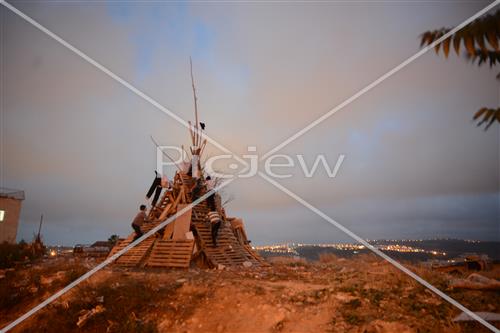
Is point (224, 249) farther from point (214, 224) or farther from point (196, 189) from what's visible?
point (196, 189)

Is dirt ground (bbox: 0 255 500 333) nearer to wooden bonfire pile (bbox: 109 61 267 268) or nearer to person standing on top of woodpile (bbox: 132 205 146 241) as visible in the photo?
wooden bonfire pile (bbox: 109 61 267 268)

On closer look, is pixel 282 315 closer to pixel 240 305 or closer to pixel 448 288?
pixel 240 305

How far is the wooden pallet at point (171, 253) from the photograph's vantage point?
1099 cm

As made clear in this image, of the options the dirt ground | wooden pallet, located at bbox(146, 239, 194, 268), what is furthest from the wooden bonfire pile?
the dirt ground

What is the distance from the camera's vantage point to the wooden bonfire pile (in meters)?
11.4

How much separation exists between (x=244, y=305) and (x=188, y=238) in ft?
20.1

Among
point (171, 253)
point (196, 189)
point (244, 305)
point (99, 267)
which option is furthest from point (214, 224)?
point (244, 305)

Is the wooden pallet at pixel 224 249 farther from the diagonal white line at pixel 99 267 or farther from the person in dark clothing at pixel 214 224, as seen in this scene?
the diagonal white line at pixel 99 267

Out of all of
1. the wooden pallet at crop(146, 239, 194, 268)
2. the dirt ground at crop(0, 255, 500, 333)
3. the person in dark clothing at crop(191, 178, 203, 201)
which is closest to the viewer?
the dirt ground at crop(0, 255, 500, 333)

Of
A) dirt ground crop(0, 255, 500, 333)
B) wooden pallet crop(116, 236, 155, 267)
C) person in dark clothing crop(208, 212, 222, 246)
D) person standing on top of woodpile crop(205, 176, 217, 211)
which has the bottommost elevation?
dirt ground crop(0, 255, 500, 333)

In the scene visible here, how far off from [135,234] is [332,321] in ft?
34.4

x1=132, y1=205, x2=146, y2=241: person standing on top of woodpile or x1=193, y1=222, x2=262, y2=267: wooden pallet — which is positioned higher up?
x1=132, y1=205, x2=146, y2=241: person standing on top of woodpile

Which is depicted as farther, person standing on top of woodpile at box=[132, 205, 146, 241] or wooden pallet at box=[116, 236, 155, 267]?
person standing on top of woodpile at box=[132, 205, 146, 241]

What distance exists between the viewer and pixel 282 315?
5656 mm
